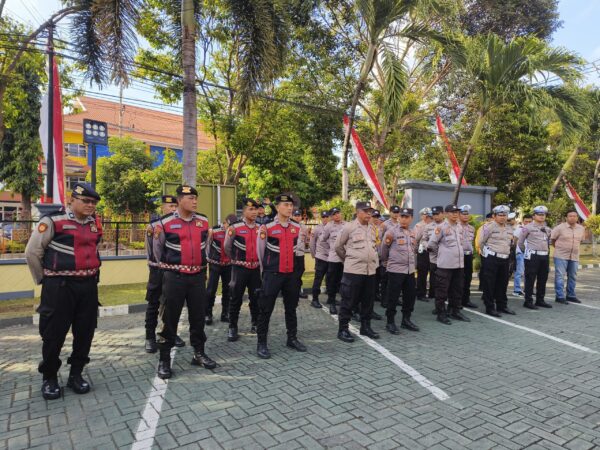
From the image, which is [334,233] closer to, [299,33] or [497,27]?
[299,33]

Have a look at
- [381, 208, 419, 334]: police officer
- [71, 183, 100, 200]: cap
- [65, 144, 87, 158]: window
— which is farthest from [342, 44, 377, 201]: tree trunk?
[65, 144, 87, 158]: window

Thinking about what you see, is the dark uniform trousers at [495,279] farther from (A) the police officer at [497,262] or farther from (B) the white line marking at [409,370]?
(B) the white line marking at [409,370]

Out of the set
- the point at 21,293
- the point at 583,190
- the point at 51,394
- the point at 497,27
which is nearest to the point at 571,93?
the point at 497,27

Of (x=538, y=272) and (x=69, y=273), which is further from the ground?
(x=69, y=273)

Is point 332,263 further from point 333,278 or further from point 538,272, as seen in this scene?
point 538,272

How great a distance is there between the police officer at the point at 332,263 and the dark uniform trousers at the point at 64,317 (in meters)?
4.31

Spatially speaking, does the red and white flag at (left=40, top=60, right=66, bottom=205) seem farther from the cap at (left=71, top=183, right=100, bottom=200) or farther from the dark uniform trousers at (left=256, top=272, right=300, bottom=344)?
the dark uniform trousers at (left=256, top=272, right=300, bottom=344)

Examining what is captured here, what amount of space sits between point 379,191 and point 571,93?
576cm

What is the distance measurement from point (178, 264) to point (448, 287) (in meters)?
4.42

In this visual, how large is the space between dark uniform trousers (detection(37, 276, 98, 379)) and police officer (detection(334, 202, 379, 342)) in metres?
3.05

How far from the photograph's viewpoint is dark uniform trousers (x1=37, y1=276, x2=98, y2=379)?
3.54 meters

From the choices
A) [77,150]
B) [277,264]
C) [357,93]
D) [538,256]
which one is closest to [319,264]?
[277,264]

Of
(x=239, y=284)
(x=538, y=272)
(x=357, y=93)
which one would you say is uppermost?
(x=357, y=93)

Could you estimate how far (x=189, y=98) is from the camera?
8.27m
